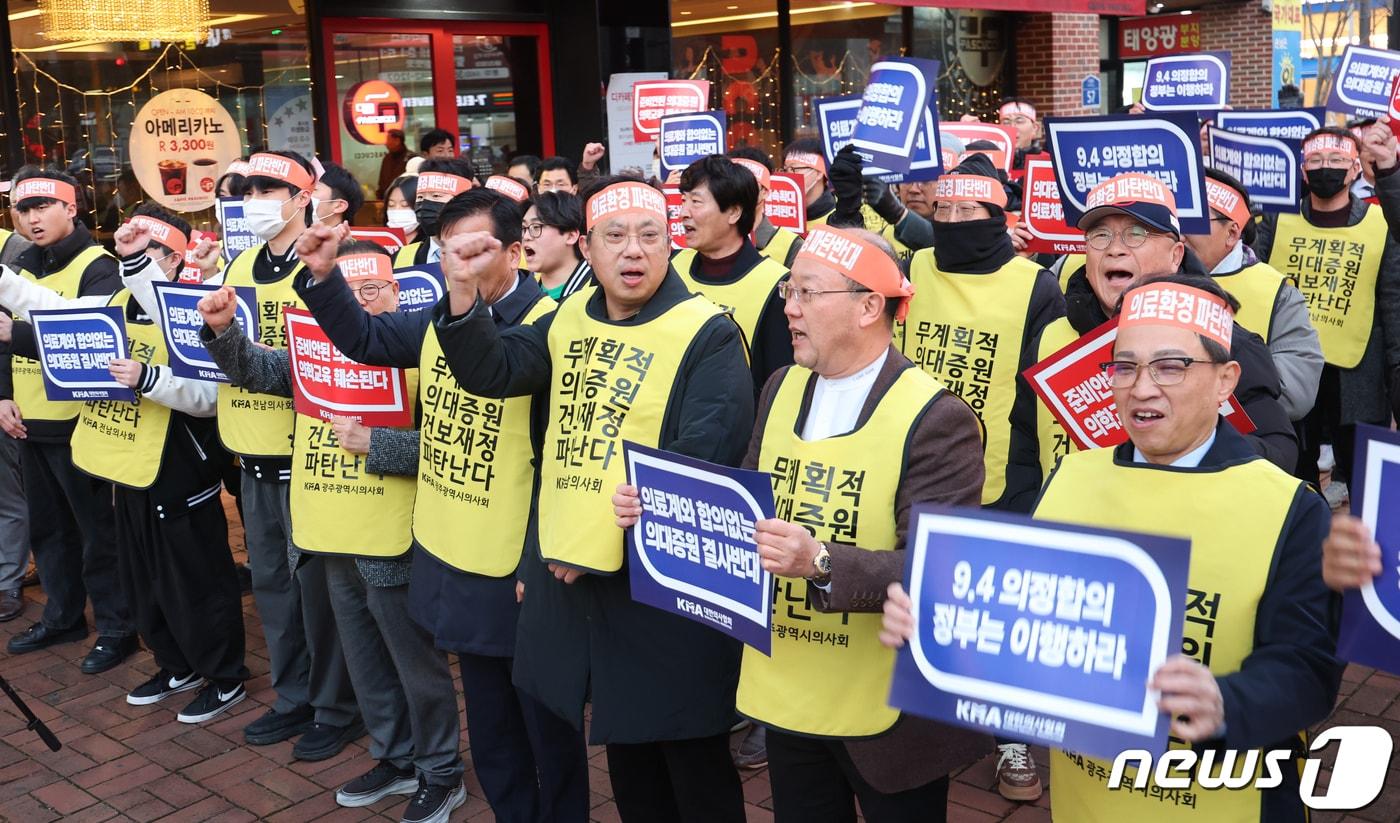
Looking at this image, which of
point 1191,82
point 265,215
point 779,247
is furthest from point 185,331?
point 1191,82

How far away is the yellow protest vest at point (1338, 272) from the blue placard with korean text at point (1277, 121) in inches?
21.8

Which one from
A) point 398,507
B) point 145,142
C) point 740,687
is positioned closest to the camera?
point 740,687

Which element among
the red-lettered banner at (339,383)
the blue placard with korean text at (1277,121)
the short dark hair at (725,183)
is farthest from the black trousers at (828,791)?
the blue placard with korean text at (1277,121)

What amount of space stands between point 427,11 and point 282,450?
7.71m

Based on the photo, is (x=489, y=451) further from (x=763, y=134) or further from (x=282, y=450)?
(x=763, y=134)

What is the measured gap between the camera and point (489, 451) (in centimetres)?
407

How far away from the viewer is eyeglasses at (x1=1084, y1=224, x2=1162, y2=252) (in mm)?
3879

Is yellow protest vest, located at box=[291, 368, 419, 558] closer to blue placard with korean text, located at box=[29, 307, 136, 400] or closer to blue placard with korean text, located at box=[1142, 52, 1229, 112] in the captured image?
blue placard with korean text, located at box=[29, 307, 136, 400]

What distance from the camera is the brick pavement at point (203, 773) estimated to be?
478 cm

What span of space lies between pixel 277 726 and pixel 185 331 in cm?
162

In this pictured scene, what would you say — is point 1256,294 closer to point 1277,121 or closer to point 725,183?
point 725,183

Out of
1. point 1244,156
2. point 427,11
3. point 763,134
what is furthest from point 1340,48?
point 1244,156

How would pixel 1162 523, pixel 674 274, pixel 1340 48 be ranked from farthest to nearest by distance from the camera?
1. pixel 1340 48
2. pixel 674 274
3. pixel 1162 523

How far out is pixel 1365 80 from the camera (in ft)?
25.7
